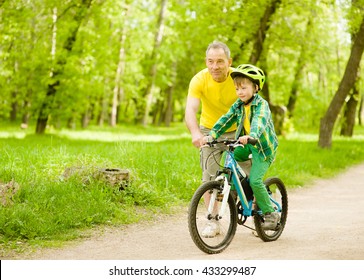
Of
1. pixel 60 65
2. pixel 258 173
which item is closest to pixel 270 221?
pixel 258 173

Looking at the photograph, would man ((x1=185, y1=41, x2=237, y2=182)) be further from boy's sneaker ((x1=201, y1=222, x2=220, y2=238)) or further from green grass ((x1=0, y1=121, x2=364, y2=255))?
green grass ((x1=0, y1=121, x2=364, y2=255))

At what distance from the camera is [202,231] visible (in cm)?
580

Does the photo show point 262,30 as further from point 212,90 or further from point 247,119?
point 247,119

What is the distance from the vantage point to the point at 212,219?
19.2 feet

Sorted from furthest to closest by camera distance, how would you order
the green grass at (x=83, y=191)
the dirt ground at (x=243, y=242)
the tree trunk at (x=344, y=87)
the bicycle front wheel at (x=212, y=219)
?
the tree trunk at (x=344, y=87)
the green grass at (x=83, y=191)
the dirt ground at (x=243, y=242)
the bicycle front wheel at (x=212, y=219)

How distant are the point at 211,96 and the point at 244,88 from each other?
54 centimetres

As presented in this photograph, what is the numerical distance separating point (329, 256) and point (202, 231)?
120cm

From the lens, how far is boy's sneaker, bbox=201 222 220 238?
19.1ft

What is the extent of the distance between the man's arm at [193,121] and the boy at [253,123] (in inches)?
5.3

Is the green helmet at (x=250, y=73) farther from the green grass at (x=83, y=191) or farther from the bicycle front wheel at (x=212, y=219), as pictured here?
the green grass at (x=83, y=191)

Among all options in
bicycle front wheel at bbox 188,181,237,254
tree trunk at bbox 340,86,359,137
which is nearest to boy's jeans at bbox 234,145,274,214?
bicycle front wheel at bbox 188,181,237,254

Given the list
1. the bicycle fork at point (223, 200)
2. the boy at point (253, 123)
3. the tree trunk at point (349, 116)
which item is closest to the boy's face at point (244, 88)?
the boy at point (253, 123)

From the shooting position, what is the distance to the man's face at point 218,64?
20.1 feet
